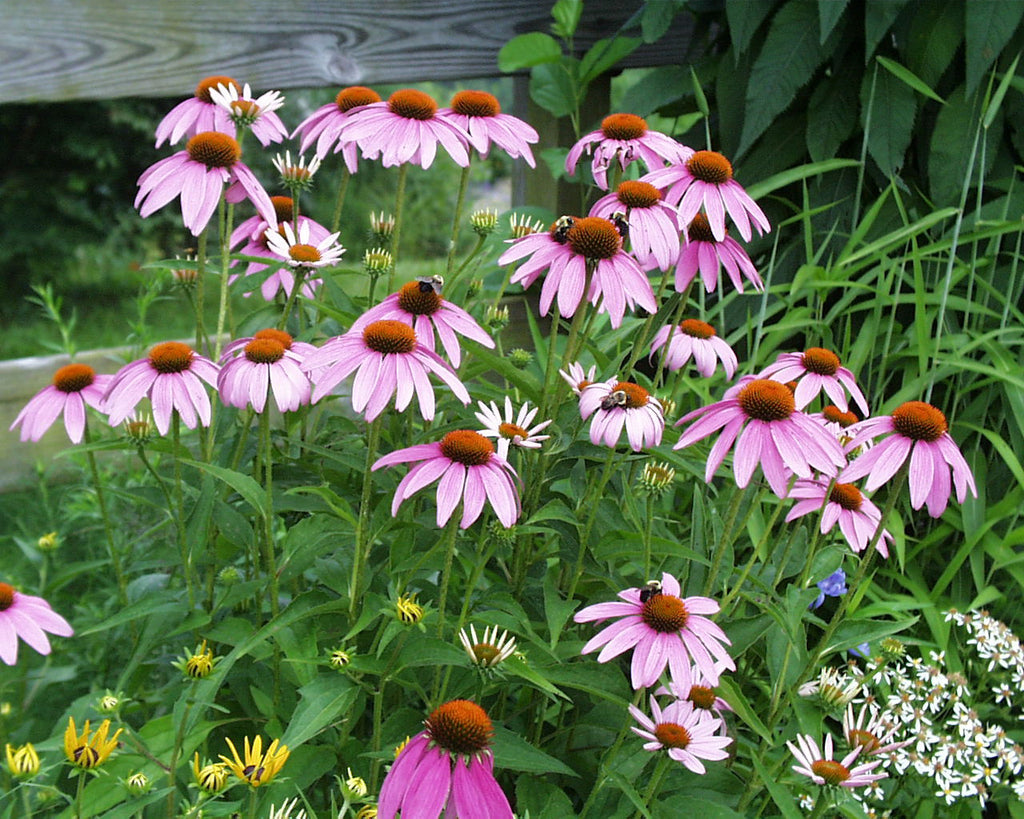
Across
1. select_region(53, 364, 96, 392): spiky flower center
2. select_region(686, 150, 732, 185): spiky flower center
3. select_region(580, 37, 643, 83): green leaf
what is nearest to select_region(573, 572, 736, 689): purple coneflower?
select_region(686, 150, 732, 185): spiky flower center

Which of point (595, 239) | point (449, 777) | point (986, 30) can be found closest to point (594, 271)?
point (595, 239)

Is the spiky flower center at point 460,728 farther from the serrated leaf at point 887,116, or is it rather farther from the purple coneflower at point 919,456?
the serrated leaf at point 887,116

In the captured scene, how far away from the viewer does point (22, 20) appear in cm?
190

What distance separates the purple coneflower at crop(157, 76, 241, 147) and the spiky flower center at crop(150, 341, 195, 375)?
0.89 ft

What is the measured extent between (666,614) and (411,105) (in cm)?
58

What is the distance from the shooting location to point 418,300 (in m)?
0.95

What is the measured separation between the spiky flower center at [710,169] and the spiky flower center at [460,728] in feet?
1.95

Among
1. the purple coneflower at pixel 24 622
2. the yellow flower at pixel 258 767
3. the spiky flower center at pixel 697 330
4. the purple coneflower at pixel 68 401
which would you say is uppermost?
the spiky flower center at pixel 697 330

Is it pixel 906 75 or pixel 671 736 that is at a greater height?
pixel 906 75

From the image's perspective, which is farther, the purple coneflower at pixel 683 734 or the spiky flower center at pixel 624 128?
the spiky flower center at pixel 624 128

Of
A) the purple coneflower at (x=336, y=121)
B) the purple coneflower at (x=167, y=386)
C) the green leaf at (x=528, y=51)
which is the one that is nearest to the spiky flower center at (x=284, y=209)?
the purple coneflower at (x=336, y=121)

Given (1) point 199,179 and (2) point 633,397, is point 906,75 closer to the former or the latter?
(2) point 633,397

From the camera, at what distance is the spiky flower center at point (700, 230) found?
1079 mm

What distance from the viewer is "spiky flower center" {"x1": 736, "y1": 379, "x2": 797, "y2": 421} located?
2.93 ft
